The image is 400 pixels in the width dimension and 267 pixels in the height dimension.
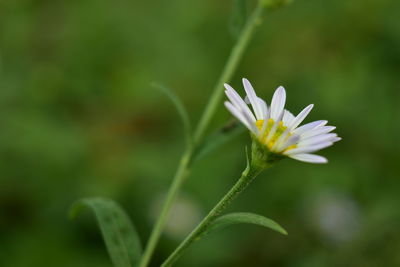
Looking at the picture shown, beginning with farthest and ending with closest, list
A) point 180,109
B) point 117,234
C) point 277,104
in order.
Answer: point 180,109
point 117,234
point 277,104

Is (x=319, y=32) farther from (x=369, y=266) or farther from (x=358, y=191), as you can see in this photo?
(x=369, y=266)

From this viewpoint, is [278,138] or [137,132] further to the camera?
[137,132]

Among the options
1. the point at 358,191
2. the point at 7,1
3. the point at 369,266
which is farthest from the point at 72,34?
the point at 369,266

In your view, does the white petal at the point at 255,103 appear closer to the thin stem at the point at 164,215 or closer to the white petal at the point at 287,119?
the white petal at the point at 287,119

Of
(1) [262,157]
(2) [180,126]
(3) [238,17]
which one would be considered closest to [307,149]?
(1) [262,157]

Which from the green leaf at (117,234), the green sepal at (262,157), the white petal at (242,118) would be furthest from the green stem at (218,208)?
the green leaf at (117,234)

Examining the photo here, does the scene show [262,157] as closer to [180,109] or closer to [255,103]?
[255,103]
